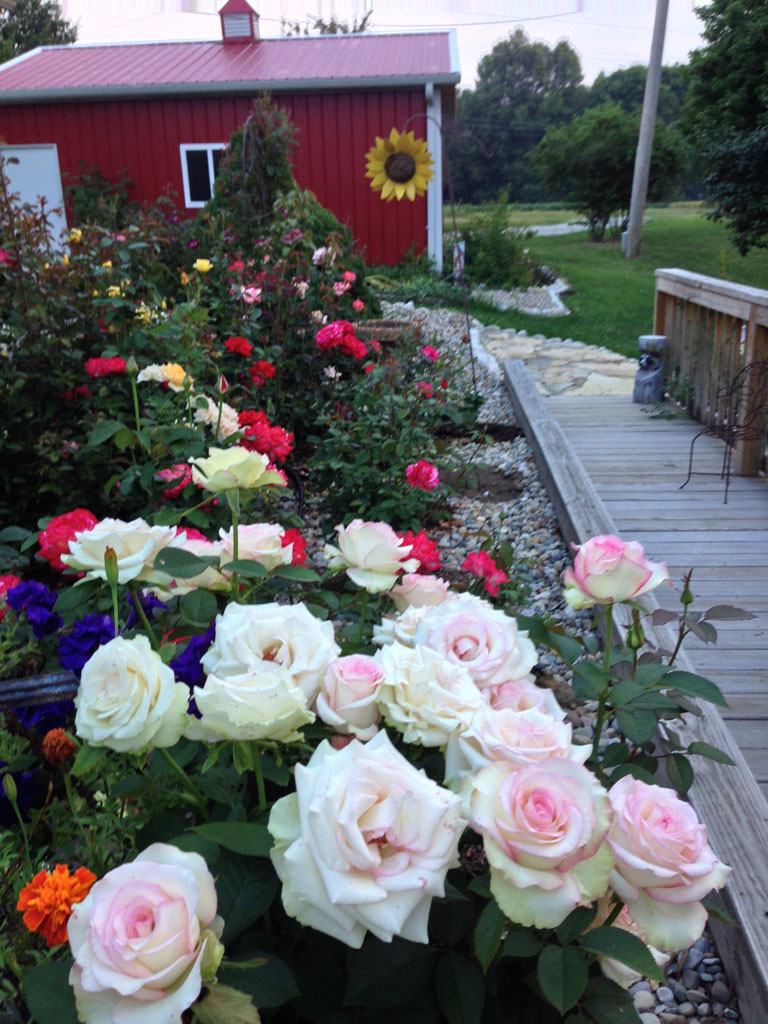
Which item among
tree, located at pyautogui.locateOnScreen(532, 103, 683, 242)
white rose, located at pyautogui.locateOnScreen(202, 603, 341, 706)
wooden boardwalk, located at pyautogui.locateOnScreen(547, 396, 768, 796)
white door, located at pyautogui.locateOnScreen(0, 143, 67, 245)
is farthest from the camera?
tree, located at pyautogui.locateOnScreen(532, 103, 683, 242)

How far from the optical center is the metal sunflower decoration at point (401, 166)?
470 centimetres

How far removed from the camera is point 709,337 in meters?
4.80

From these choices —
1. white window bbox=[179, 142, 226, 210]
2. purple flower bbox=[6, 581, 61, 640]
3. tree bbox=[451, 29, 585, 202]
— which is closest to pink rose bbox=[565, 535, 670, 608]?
purple flower bbox=[6, 581, 61, 640]

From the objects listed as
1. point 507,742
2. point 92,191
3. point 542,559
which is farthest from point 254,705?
point 92,191

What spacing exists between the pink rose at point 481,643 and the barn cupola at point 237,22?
50.9 ft

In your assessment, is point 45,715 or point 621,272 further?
point 621,272

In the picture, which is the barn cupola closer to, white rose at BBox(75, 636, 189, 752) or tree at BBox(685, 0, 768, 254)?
tree at BBox(685, 0, 768, 254)

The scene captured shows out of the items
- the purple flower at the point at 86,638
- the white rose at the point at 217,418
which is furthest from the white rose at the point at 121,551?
the white rose at the point at 217,418

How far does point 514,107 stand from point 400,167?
130ft

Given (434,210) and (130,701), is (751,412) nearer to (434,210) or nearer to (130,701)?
(130,701)

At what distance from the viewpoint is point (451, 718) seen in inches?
30.3

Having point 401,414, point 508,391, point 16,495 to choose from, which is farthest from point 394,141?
point 16,495

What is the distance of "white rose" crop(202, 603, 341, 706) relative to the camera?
80 centimetres

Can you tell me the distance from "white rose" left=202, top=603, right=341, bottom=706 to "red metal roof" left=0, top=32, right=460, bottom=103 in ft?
39.3
